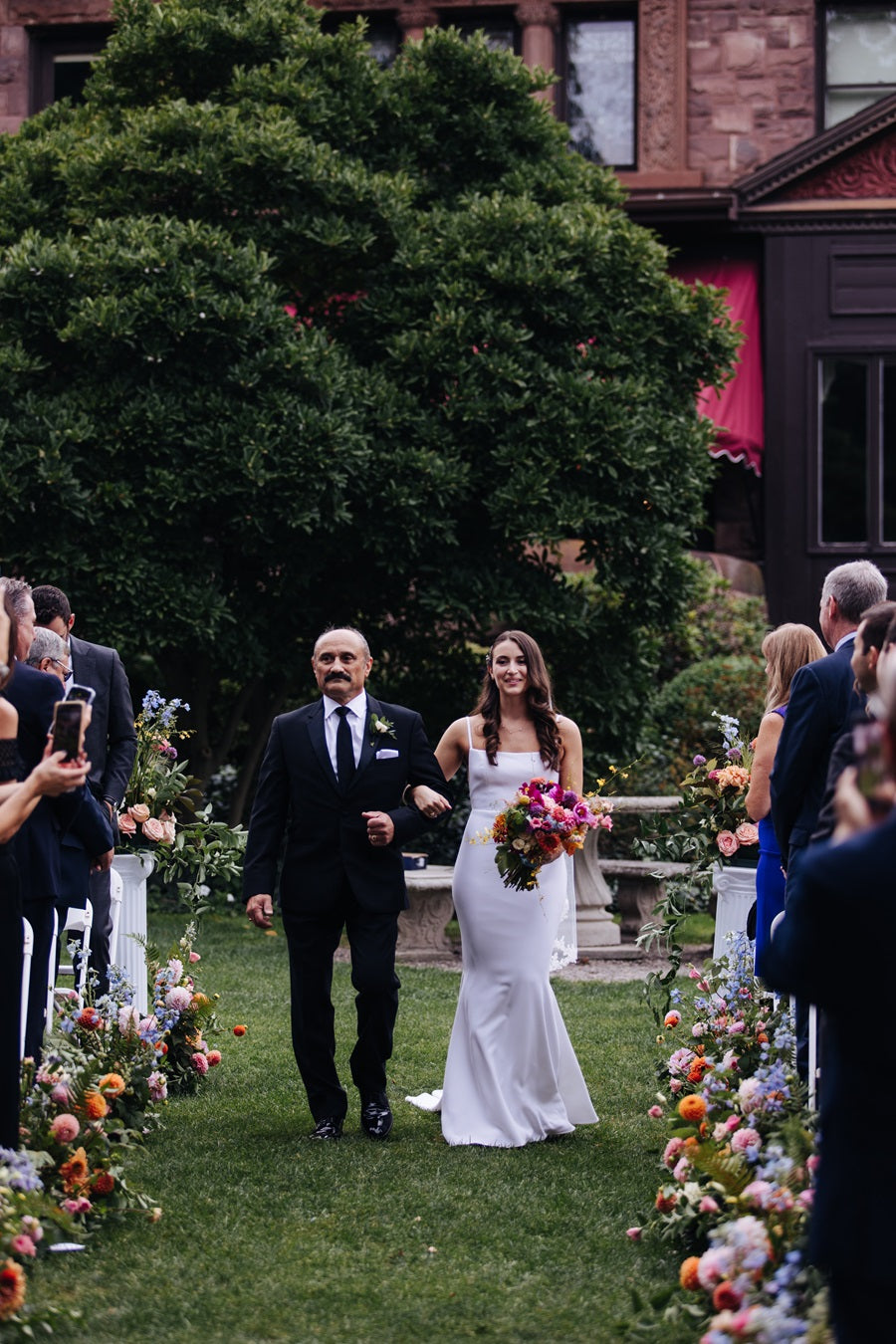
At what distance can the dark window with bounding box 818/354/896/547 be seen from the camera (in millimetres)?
19359

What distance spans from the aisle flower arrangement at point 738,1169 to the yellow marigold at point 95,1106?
73.4 inches

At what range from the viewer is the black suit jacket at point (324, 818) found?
7328mm

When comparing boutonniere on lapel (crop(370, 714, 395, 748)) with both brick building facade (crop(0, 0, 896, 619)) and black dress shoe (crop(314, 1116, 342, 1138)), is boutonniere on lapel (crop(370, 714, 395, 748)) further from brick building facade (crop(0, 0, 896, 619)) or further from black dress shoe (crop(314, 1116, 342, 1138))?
brick building facade (crop(0, 0, 896, 619))

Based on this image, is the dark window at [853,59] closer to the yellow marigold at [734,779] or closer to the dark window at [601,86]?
the dark window at [601,86]

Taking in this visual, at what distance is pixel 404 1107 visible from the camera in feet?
26.6

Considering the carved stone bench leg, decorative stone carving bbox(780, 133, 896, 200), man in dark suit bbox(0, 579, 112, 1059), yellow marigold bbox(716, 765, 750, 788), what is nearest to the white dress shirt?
man in dark suit bbox(0, 579, 112, 1059)

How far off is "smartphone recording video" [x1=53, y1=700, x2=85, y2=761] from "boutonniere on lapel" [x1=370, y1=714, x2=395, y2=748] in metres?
2.76

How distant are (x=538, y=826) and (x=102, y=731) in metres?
2.25

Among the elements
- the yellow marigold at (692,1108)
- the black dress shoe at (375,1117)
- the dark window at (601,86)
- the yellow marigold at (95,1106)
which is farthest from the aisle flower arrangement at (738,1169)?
the dark window at (601,86)

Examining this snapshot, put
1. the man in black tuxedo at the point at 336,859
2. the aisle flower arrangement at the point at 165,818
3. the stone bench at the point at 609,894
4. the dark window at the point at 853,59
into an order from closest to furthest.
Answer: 1. the man in black tuxedo at the point at 336,859
2. the aisle flower arrangement at the point at 165,818
3. the stone bench at the point at 609,894
4. the dark window at the point at 853,59

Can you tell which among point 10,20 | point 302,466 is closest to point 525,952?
point 302,466

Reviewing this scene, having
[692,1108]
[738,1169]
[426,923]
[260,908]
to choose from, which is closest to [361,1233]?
[692,1108]

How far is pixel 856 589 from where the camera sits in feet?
19.9

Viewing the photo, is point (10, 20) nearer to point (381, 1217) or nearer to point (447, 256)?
point (447, 256)
